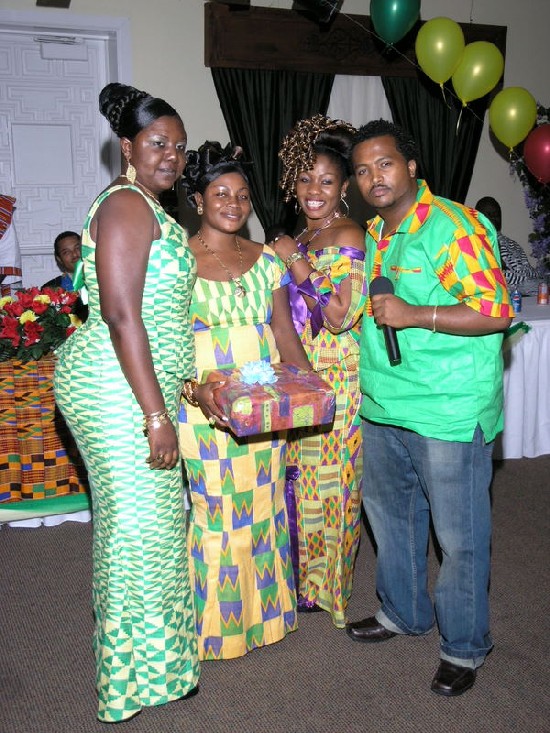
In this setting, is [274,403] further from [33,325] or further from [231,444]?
[33,325]

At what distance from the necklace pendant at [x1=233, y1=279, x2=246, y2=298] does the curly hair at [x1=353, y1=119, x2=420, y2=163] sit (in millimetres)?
598

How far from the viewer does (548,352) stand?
4.79 metres

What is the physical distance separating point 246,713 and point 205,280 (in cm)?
145

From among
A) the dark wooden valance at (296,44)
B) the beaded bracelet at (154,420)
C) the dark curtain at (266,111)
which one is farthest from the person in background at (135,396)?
the dark wooden valance at (296,44)

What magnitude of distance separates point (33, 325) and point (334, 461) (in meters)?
1.79

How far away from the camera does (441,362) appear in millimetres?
2336

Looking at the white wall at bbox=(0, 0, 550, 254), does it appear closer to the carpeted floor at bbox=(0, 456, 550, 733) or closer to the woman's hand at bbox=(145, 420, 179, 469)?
the carpeted floor at bbox=(0, 456, 550, 733)

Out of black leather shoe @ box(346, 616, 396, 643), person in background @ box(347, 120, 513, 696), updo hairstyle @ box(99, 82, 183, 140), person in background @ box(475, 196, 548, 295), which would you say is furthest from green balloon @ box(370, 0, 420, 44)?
black leather shoe @ box(346, 616, 396, 643)

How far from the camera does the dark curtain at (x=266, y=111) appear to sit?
21.3 ft

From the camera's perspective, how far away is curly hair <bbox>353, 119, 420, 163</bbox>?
2.40 metres

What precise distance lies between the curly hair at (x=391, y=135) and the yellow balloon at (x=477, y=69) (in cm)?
437

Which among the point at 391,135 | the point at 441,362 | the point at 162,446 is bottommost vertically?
the point at 162,446

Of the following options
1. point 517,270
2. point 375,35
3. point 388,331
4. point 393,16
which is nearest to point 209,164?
point 388,331

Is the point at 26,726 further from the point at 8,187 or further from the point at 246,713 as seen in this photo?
the point at 8,187
